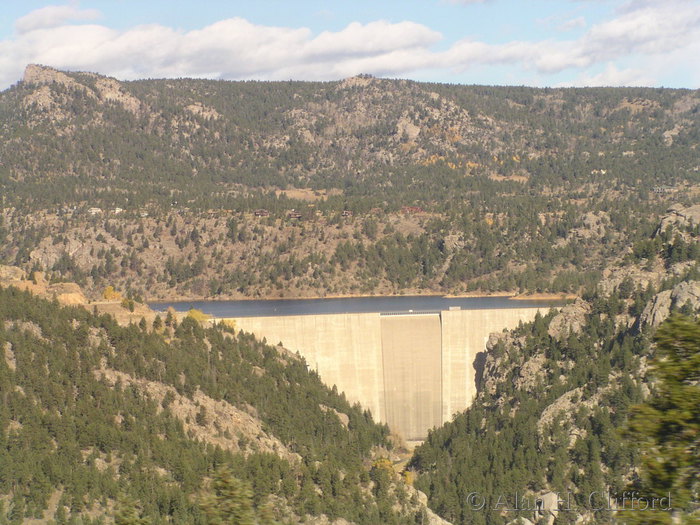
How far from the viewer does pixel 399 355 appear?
10344 cm

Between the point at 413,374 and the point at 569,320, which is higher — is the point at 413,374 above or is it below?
below

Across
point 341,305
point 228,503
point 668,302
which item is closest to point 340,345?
point 668,302

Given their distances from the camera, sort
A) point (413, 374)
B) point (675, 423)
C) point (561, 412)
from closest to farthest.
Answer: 1. point (675, 423)
2. point (561, 412)
3. point (413, 374)

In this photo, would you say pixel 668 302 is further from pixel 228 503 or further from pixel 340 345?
pixel 228 503

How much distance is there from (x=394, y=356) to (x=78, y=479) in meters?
41.0

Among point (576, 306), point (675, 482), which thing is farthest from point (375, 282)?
point (675, 482)

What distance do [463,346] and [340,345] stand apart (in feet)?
35.3

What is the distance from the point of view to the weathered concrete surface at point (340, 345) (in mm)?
103750

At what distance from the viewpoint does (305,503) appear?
7575 centimetres

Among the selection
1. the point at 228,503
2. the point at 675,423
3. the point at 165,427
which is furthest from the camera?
the point at 165,427

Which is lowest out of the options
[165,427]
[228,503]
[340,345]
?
[165,427]

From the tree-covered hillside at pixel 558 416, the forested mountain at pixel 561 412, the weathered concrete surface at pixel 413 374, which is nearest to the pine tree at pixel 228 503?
the forested mountain at pixel 561 412

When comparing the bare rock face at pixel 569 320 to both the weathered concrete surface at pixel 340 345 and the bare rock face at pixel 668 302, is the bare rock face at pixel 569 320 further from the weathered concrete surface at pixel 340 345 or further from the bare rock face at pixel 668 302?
the weathered concrete surface at pixel 340 345

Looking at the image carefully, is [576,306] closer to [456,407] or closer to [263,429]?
[456,407]
